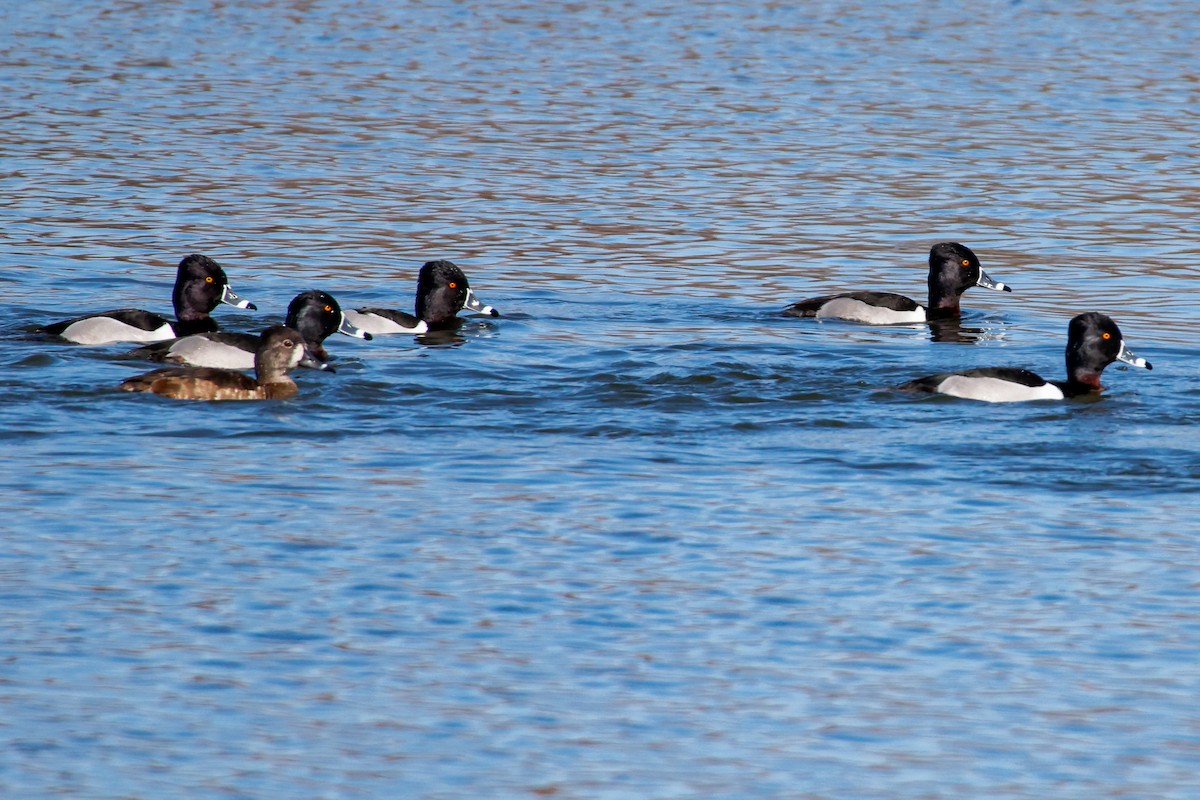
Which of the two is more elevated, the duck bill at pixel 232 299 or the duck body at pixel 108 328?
the duck bill at pixel 232 299

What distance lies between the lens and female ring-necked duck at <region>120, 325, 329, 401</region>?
13.2 m

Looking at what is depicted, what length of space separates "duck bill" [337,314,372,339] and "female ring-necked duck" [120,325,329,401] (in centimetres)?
175

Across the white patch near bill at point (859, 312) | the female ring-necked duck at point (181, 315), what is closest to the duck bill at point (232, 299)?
the female ring-necked duck at point (181, 315)

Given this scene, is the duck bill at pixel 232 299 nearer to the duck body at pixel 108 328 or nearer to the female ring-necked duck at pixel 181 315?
the female ring-necked duck at pixel 181 315

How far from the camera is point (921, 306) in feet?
57.1

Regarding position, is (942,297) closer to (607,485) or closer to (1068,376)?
(1068,376)

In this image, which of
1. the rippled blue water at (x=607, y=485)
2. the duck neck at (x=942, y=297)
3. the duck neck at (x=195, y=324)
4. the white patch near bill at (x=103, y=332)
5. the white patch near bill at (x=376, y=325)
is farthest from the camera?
the duck neck at (x=942, y=297)

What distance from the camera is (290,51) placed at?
3478 centimetres

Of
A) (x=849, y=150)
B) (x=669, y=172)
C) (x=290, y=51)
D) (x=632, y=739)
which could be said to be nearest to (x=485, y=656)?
(x=632, y=739)

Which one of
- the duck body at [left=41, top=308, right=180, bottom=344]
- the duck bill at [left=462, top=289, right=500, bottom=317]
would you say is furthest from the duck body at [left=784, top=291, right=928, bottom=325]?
the duck body at [left=41, top=308, right=180, bottom=344]

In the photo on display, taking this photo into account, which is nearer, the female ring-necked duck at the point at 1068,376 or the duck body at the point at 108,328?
the female ring-necked duck at the point at 1068,376

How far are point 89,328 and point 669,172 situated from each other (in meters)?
10.7

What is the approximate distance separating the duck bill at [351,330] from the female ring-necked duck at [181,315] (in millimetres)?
982

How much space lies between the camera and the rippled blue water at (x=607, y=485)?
25.1 ft
